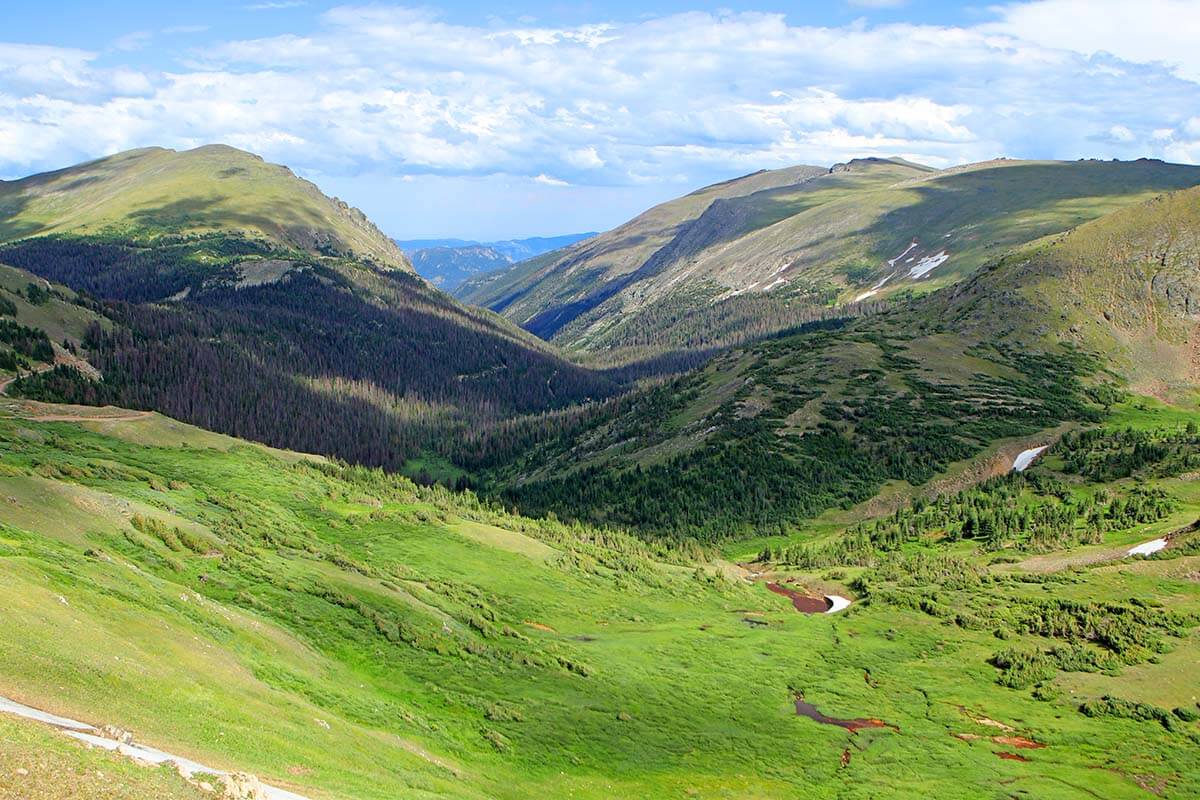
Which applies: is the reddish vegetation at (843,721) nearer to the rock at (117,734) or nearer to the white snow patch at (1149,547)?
the rock at (117,734)

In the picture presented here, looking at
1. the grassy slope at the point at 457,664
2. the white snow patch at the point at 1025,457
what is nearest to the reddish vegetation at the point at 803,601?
the grassy slope at the point at 457,664

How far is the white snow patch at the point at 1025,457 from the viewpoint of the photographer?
179m

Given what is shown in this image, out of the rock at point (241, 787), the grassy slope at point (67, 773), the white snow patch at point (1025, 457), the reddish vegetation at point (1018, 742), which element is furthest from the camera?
the white snow patch at point (1025, 457)

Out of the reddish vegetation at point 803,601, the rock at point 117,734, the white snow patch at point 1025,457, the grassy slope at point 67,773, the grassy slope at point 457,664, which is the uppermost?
the grassy slope at point 67,773

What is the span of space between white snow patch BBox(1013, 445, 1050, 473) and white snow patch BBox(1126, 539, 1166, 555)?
57814mm

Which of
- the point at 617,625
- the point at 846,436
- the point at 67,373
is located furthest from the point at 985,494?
the point at 67,373

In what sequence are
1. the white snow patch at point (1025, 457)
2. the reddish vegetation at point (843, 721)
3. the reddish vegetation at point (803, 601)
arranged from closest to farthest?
1. the reddish vegetation at point (843, 721)
2. the reddish vegetation at point (803, 601)
3. the white snow patch at point (1025, 457)

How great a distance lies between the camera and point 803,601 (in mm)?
116750

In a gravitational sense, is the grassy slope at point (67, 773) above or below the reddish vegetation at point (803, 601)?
above

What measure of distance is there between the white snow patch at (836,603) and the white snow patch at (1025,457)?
76514 mm

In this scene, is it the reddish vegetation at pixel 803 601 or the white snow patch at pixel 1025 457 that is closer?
the reddish vegetation at pixel 803 601

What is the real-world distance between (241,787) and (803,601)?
307 feet

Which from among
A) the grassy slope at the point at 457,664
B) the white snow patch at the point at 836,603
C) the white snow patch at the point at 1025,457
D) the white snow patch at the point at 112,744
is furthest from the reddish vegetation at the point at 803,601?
the white snow patch at the point at 112,744

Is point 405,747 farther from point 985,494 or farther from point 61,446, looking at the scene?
point 985,494
